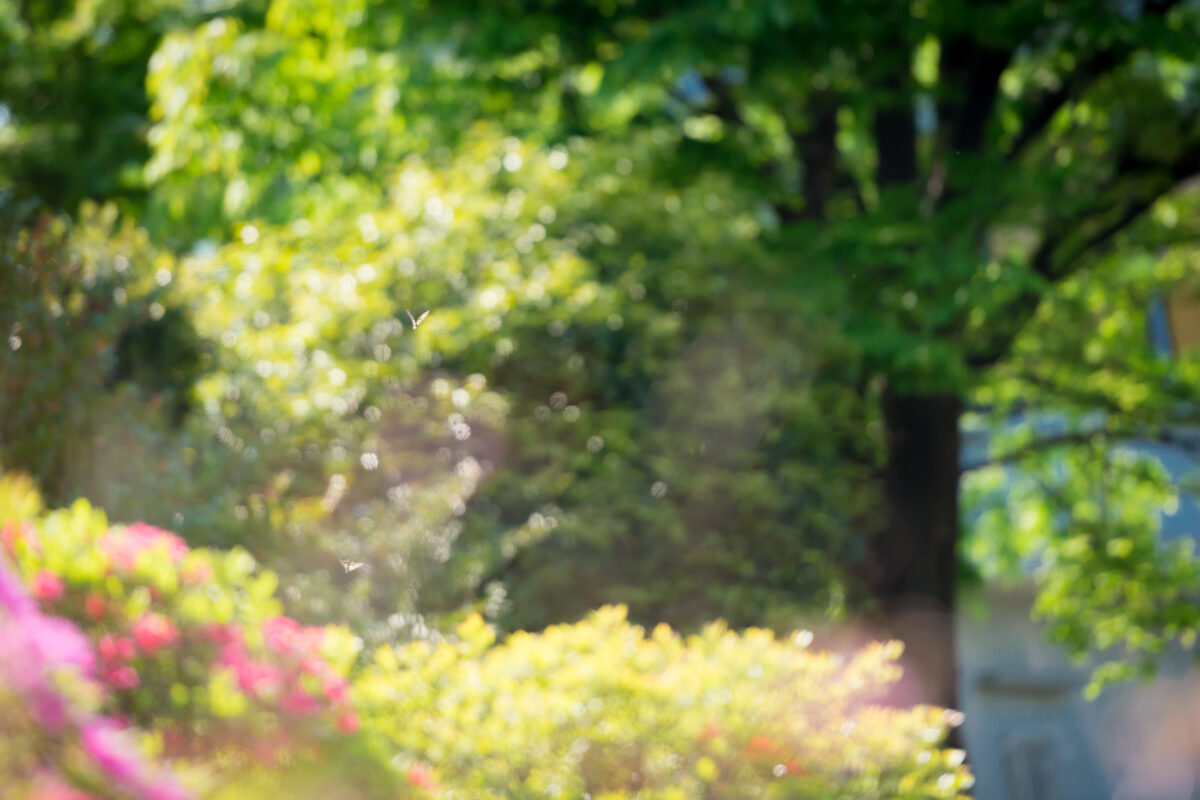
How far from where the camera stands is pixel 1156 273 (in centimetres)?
1091

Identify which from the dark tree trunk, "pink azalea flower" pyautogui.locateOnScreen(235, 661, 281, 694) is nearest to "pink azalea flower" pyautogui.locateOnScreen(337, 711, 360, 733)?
"pink azalea flower" pyautogui.locateOnScreen(235, 661, 281, 694)

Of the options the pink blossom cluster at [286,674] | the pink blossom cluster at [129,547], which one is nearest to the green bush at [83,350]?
the pink blossom cluster at [129,547]

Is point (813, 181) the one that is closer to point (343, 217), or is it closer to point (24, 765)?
point (343, 217)

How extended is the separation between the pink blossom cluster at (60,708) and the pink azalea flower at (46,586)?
0.47 m

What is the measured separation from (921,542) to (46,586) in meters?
6.83

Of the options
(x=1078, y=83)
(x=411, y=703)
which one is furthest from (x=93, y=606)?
(x=1078, y=83)

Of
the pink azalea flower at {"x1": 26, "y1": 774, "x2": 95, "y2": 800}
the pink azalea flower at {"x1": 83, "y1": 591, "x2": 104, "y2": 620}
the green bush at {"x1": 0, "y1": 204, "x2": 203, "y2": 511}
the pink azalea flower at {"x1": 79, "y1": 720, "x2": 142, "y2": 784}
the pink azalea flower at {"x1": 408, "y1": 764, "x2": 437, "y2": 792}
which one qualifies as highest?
the green bush at {"x1": 0, "y1": 204, "x2": 203, "y2": 511}

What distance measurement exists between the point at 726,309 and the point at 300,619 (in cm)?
392

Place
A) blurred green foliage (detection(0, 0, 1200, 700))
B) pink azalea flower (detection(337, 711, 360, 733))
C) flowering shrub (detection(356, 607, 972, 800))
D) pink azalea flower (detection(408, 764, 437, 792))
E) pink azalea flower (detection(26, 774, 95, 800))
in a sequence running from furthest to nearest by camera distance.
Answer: blurred green foliage (detection(0, 0, 1200, 700))
flowering shrub (detection(356, 607, 972, 800))
pink azalea flower (detection(408, 764, 437, 792))
pink azalea flower (detection(337, 711, 360, 733))
pink azalea flower (detection(26, 774, 95, 800))

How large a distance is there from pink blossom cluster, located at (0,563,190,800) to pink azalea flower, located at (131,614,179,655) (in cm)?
55

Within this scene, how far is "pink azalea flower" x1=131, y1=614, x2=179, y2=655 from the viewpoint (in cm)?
262

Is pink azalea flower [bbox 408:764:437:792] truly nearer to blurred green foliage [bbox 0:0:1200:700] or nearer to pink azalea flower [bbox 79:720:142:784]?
pink azalea flower [bbox 79:720:142:784]

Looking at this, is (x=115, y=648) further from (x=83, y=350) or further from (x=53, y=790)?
(x=83, y=350)

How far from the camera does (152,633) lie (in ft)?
8.63
